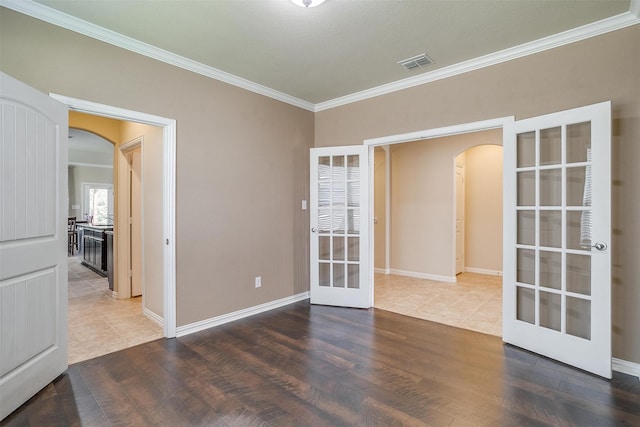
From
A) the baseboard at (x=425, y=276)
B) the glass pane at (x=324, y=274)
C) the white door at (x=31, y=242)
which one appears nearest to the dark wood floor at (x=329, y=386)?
the white door at (x=31, y=242)

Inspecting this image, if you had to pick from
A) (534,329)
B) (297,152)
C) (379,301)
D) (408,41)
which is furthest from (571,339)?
(297,152)

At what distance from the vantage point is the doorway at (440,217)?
17.1 feet

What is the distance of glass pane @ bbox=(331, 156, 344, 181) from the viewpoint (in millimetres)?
4082

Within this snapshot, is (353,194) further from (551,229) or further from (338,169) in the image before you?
(551,229)

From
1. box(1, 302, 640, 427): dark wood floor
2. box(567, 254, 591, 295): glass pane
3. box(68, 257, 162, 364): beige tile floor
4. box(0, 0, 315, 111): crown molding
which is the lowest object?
box(1, 302, 640, 427): dark wood floor

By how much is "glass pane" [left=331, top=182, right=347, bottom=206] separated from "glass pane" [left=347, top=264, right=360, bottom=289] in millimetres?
809

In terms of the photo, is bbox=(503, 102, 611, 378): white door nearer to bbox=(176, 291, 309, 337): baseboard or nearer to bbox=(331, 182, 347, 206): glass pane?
bbox=(331, 182, 347, 206): glass pane

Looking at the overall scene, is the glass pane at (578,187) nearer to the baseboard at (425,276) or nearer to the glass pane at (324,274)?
the glass pane at (324,274)

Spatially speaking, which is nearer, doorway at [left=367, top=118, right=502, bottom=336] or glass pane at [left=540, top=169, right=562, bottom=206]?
glass pane at [left=540, top=169, right=562, bottom=206]

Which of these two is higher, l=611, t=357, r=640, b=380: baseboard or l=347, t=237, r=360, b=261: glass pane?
l=347, t=237, r=360, b=261: glass pane

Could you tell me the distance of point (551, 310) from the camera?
267 cm

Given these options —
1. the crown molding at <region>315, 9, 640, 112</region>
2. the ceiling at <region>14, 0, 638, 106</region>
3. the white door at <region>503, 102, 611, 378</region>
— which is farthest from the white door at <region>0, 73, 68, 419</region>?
the white door at <region>503, 102, 611, 378</region>

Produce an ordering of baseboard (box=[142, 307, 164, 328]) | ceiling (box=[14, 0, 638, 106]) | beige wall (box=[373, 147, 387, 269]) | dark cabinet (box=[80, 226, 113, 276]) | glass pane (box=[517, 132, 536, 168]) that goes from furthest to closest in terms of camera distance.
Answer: beige wall (box=[373, 147, 387, 269]), dark cabinet (box=[80, 226, 113, 276]), baseboard (box=[142, 307, 164, 328]), glass pane (box=[517, 132, 536, 168]), ceiling (box=[14, 0, 638, 106])

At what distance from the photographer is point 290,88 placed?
3.83m
